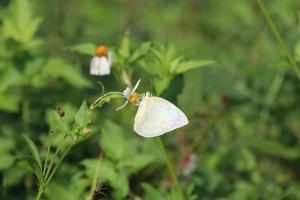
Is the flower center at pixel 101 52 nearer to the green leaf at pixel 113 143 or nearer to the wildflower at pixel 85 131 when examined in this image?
the green leaf at pixel 113 143

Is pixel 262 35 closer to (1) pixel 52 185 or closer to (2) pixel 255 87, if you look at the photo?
(2) pixel 255 87

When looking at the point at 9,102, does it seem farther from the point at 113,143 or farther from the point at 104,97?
the point at 104,97

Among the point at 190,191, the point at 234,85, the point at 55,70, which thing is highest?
the point at 55,70

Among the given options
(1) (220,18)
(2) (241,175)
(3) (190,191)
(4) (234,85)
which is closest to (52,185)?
(3) (190,191)

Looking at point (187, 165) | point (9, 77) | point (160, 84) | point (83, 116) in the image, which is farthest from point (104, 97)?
point (9, 77)

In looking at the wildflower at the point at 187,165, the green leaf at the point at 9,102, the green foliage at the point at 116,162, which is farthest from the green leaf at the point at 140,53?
the green leaf at the point at 9,102

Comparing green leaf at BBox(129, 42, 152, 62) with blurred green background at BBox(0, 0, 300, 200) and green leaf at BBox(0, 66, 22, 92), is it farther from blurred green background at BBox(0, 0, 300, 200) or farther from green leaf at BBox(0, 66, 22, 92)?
green leaf at BBox(0, 66, 22, 92)
